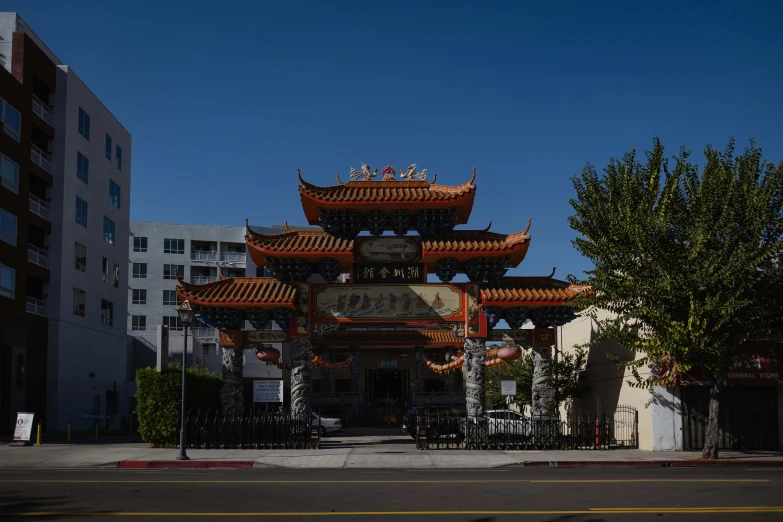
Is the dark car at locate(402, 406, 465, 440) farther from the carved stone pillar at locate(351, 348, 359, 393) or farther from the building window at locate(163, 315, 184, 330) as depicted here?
the building window at locate(163, 315, 184, 330)

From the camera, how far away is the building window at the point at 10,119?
3766cm


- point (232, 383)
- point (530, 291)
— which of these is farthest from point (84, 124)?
point (530, 291)

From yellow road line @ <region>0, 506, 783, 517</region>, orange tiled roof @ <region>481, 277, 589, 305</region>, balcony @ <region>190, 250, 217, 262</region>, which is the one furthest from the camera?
balcony @ <region>190, 250, 217, 262</region>

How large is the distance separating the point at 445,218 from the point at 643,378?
902 cm

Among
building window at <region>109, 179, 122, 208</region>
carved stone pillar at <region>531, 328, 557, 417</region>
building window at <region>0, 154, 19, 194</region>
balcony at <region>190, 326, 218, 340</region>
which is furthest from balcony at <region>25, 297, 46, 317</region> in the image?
balcony at <region>190, 326, 218, 340</region>

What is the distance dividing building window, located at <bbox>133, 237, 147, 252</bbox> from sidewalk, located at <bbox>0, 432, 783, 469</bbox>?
55.7 meters

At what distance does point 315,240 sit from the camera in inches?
1094

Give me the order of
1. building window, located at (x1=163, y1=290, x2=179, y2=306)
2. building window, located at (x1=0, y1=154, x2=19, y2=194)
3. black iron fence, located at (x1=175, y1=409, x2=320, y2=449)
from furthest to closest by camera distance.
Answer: building window, located at (x1=163, y1=290, x2=179, y2=306), building window, located at (x1=0, y1=154, x2=19, y2=194), black iron fence, located at (x1=175, y1=409, x2=320, y2=449)

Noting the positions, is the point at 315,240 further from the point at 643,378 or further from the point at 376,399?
the point at 376,399

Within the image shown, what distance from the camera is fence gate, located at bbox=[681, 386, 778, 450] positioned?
25.5 metres

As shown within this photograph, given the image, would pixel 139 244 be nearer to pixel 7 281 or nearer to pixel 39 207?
pixel 39 207

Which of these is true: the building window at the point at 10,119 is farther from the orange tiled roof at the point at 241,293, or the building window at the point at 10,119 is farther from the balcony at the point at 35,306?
the orange tiled roof at the point at 241,293

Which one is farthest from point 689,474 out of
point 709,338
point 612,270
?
point 612,270

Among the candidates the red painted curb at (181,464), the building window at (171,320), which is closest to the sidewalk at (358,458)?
the red painted curb at (181,464)
